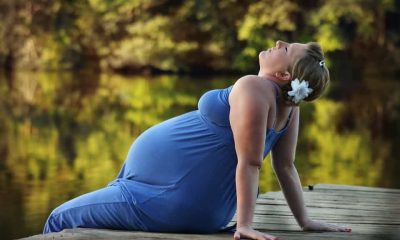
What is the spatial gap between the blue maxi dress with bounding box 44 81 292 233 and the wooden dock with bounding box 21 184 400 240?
0.06 meters

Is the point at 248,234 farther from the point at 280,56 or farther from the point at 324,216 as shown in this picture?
the point at 324,216

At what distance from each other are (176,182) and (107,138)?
1016 cm

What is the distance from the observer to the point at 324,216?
406 centimetres

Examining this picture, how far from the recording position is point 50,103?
765 inches

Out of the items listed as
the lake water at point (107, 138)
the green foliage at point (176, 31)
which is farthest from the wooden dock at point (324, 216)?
the green foliage at point (176, 31)

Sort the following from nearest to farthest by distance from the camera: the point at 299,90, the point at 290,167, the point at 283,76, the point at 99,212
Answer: the point at 299,90 < the point at 283,76 < the point at 99,212 < the point at 290,167

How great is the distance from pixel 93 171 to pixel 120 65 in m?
26.1

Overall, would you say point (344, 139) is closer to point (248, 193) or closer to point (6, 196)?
point (6, 196)

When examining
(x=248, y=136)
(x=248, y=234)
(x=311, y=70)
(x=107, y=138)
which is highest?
(x=311, y=70)

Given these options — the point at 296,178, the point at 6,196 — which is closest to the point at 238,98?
the point at 296,178

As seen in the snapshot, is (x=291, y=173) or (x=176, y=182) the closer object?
(x=176, y=182)

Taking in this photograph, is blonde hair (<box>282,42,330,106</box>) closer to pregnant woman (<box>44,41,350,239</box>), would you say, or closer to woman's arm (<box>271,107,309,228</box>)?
pregnant woman (<box>44,41,350,239</box>)

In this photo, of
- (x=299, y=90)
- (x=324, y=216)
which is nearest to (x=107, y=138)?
(x=324, y=216)

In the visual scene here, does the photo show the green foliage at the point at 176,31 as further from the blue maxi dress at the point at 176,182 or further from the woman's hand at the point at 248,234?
the woman's hand at the point at 248,234
